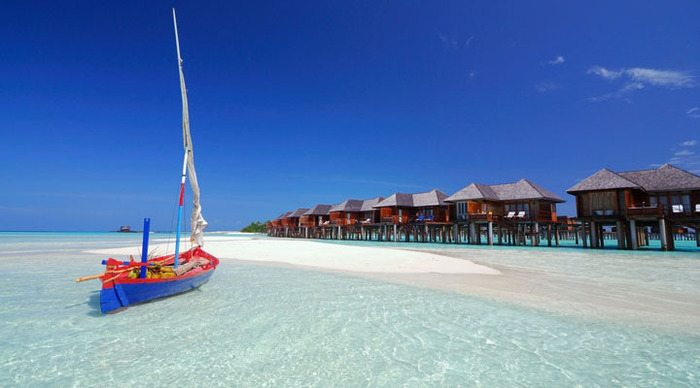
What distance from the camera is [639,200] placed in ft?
90.9

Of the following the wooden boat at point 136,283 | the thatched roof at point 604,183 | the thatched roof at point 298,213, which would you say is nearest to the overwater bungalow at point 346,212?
the thatched roof at point 298,213

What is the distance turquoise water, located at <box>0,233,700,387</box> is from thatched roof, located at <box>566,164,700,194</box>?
24364 mm

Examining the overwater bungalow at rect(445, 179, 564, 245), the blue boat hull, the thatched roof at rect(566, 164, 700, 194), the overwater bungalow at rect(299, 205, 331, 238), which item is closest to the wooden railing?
the thatched roof at rect(566, 164, 700, 194)

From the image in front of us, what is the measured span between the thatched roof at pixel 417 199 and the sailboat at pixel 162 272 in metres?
33.2

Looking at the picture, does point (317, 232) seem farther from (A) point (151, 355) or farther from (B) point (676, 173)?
(A) point (151, 355)

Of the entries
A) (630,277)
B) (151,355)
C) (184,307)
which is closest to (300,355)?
(151,355)

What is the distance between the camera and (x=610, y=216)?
2656 cm

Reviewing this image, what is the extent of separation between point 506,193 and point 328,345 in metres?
34.4

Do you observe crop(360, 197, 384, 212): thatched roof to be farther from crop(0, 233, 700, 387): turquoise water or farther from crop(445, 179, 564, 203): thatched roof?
crop(0, 233, 700, 387): turquoise water

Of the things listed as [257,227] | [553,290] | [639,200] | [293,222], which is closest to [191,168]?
[553,290]

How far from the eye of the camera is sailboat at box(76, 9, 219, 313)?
761cm

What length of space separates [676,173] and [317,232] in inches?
1866

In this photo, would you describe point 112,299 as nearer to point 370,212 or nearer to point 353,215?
point 370,212

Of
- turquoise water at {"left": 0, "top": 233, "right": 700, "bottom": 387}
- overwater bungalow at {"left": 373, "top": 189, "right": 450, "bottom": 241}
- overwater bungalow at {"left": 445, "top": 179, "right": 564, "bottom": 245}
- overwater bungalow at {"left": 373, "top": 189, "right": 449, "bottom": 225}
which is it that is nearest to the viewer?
turquoise water at {"left": 0, "top": 233, "right": 700, "bottom": 387}
